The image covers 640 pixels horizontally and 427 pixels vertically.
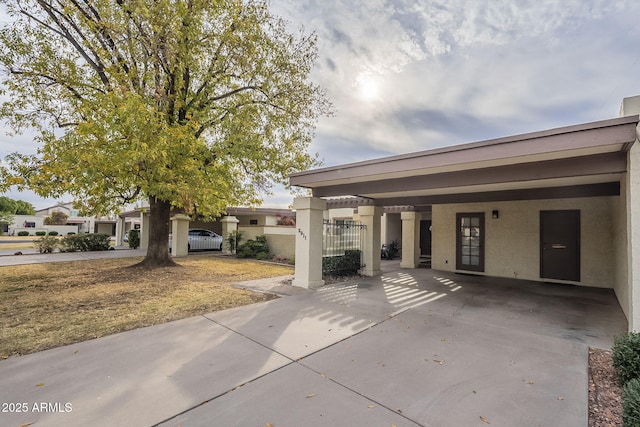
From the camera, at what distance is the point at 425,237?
15773mm

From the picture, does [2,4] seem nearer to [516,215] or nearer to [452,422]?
[452,422]

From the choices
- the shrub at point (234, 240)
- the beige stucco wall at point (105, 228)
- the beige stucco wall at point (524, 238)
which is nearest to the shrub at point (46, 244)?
the shrub at point (234, 240)

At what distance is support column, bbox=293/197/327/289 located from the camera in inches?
294

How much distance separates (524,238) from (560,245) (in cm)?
88

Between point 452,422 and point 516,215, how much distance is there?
8663mm

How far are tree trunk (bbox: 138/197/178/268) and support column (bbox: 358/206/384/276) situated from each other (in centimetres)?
710

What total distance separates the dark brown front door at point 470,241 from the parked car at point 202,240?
14.6 meters

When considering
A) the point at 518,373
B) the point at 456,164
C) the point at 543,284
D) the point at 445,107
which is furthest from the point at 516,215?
the point at 518,373

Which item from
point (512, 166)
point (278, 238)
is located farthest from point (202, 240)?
point (512, 166)

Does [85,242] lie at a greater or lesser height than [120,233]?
lesser

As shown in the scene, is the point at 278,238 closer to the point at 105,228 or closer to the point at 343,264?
the point at 343,264

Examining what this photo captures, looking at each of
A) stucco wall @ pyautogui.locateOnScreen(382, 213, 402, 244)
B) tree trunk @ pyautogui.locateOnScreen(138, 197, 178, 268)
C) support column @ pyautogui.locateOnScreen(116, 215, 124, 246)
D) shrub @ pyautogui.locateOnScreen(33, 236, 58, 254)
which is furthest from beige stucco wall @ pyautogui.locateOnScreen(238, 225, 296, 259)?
support column @ pyautogui.locateOnScreen(116, 215, 124, 246)

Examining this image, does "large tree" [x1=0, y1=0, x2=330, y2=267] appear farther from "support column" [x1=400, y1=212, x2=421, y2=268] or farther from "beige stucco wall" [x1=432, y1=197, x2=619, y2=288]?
"beige stucco wall" [x1=432, y1=197, x2=619, y2=288]

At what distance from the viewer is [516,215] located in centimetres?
920
